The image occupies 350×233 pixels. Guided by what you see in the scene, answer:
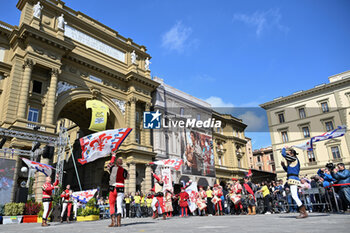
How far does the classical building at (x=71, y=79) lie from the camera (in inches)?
832

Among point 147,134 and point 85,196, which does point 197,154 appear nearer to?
point 147,134

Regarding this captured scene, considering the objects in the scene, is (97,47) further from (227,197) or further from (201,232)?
(201,232)

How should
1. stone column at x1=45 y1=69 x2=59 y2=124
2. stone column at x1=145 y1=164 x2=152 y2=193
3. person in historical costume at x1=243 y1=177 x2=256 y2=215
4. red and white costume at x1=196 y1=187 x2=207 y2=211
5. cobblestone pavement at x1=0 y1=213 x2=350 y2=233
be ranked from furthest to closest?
stone column at x1=145 y1=164 x2=152 y2=193 → stone column at x1=45 y1=69 x2=59 y2=124 → red and white costume at x1=196 y1=187 x2=207 y2=211 → person in historical costume at x1=243 y1=177 x2=256 y2=215 → cobblestone pavement at x1=0 y1=213 x2=350 y2=233

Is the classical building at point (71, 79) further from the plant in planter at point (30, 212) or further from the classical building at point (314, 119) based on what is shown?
the classical building at point (314, 119)

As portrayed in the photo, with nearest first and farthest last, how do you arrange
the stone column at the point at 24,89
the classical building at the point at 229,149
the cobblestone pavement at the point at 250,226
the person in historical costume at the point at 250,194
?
the cobblestone pavement at the point at 250,226, the person in historical costume at the point at 250,194, the stone column at the point at 24,89, the classical building at the point at 229,149

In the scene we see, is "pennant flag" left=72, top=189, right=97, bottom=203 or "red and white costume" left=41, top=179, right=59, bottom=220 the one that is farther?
"pennant flag" left=72, top=189, right=97, bottom=203

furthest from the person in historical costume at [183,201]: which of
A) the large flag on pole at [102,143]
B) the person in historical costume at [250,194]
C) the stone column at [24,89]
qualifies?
the stone column at [24,89]

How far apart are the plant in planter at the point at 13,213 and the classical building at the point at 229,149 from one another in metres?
29.4

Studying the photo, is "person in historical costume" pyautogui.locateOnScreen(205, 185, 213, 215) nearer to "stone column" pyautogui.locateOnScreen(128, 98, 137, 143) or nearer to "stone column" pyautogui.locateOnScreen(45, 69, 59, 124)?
"stone column" pyautogui.locateOnScreen(128, 98, 137, 143)

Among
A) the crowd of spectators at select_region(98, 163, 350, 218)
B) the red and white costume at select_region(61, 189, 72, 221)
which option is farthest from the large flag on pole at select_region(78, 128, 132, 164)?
the crowd of spectators at select_region(98, 163, 350, 218)

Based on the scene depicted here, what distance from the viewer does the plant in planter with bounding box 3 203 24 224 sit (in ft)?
49.2

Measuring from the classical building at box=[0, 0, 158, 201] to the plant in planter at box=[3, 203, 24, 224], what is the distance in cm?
336

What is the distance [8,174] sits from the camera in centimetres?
1766

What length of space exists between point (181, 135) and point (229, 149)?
1464cm
